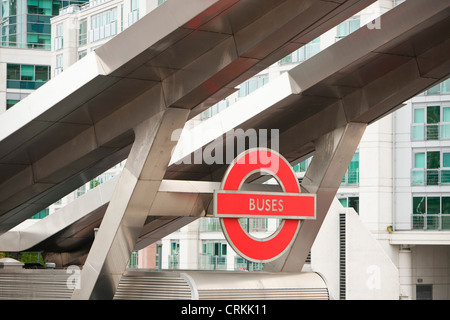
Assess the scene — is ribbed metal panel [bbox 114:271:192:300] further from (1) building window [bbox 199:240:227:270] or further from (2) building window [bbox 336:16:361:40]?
(1) building window [bbox 199:240:227:270]

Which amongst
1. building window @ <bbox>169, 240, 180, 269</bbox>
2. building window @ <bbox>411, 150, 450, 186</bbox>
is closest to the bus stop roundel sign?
building window @ <bbox>411, 150, 450, 186</bbox>

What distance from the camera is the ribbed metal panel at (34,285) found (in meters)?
22.3

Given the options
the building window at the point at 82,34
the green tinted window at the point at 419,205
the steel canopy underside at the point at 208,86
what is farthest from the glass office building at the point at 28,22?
the steel canopy underside at the point at 208,86

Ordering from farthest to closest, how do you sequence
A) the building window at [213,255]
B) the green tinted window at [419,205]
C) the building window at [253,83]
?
the building window at [213,255] → the building window at [253,83] → the green tinted window at [419,205]

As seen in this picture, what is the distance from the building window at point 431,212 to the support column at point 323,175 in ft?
81.9

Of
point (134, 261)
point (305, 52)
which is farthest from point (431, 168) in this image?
point (134, 261)

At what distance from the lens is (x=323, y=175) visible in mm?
24062

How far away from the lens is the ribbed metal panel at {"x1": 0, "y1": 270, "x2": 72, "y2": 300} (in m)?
22.3

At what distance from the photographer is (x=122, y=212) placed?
20953mm

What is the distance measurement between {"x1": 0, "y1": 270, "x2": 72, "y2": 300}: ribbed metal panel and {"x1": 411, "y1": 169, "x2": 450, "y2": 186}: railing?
95.3ft

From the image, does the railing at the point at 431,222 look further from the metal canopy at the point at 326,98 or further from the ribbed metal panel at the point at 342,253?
the metal canopy at the point at 326,98
